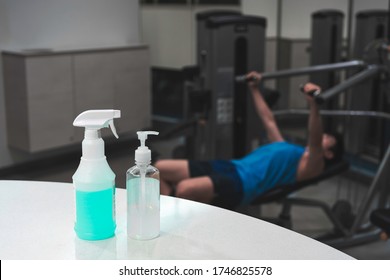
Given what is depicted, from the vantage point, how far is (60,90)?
13.3ft

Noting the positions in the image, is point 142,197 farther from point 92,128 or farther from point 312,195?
point 312,195

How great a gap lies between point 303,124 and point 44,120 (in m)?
2.20

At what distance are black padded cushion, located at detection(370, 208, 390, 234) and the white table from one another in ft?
4.42

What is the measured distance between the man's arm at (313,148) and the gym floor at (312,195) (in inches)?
17.9

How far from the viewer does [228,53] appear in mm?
3072

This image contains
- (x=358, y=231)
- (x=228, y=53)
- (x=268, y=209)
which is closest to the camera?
(x=358, y=231)

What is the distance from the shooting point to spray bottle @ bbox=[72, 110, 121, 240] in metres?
0.84

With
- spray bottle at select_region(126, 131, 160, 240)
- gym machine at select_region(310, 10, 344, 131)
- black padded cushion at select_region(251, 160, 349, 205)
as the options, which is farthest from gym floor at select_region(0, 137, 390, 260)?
spray bottle at select_region(126, 131, 160, 240)

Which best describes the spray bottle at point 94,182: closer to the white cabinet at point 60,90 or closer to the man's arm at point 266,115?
the man's arm at point 266,115

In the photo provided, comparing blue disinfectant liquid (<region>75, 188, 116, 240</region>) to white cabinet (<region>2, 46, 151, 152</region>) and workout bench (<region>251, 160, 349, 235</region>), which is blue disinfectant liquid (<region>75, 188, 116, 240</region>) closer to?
workout bench (<region>251, 160, 349, 235</region>)

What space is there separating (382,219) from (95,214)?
5.20 ft

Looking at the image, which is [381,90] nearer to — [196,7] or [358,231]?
[358,231]

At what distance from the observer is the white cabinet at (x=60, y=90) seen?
3.89m
